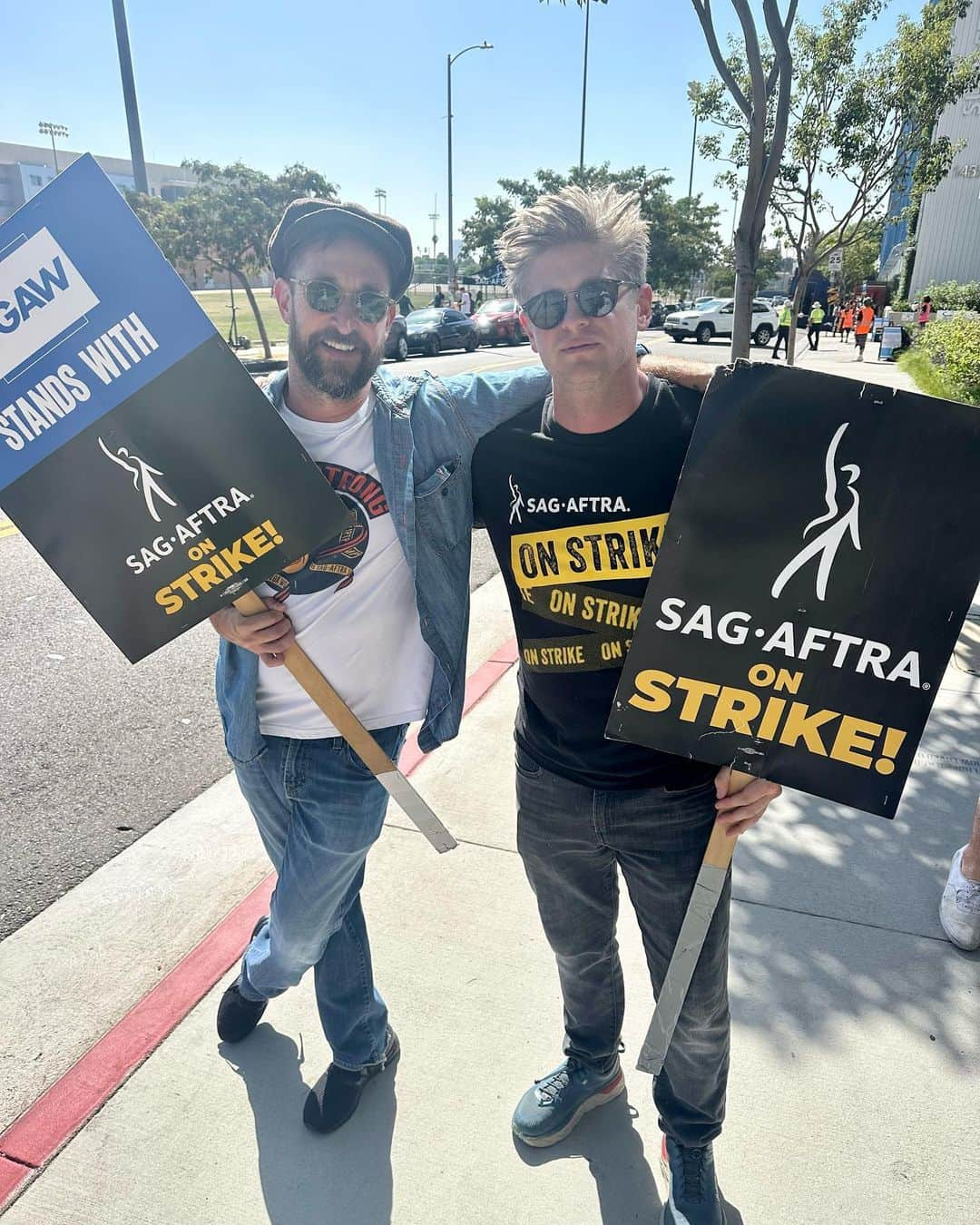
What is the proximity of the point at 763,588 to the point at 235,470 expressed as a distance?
1.09 meters

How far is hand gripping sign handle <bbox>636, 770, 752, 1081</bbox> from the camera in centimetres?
177

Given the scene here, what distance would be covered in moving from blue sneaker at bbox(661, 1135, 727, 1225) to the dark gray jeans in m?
0.04

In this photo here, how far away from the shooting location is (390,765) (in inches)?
82.4

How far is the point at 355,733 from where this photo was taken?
203 centimetres

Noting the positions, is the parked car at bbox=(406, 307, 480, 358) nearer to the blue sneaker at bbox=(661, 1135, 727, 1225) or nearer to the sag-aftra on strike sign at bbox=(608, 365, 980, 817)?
the sag-aftra on strike sign at bbox=(608, 365, 980, 817)

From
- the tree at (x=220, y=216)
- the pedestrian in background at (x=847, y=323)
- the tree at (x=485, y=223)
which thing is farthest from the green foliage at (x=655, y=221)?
the tree at (x=220, y=216)

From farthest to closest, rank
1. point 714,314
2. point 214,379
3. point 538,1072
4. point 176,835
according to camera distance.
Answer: point 714,314 → point 176,835 → point 538,1072 → point 214,379

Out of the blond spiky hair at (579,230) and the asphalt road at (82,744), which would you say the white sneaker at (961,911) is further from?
the asphalt road at (82,744)

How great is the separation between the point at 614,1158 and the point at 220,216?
72.0 ft

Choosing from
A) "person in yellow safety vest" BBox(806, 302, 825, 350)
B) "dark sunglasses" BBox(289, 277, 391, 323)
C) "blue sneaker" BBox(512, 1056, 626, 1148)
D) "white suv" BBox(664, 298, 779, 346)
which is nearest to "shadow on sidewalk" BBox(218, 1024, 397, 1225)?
"blue sneaker" BBox(512, 1056, 626, 1148)

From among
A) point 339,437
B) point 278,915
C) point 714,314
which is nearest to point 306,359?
point 339,437

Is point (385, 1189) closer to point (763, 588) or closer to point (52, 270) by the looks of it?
point (763, 588)

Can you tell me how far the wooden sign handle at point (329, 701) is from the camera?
1.93 metres

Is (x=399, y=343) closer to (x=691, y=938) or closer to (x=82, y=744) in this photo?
(x=82, y=744)
